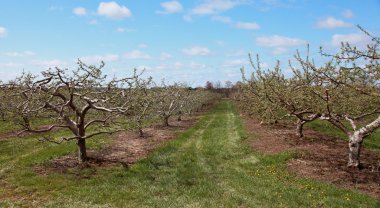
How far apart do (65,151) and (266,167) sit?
30.2ft

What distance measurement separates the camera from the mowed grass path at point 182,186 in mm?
10680

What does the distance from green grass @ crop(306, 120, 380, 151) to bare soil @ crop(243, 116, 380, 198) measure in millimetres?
983

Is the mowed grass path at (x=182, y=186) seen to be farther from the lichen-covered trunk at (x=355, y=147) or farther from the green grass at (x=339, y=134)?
the green grass at (x=339, y=134)

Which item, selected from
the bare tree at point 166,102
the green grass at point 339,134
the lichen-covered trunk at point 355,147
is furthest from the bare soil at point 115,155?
the green grass at point 339,134

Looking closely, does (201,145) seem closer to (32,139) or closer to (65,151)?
(65,151)

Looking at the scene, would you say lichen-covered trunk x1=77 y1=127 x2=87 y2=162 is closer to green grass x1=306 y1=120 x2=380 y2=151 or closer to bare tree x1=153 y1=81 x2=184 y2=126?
bare tree x1=153 y1=81 x2=184 y2=126

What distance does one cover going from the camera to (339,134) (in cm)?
2506

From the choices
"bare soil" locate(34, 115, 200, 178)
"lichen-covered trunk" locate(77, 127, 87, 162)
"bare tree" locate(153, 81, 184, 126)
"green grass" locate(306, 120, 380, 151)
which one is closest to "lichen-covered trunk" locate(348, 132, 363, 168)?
"green grass" locate(306, 120, 380, 151)

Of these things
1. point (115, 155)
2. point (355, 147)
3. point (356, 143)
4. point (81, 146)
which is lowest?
point (115, 155)

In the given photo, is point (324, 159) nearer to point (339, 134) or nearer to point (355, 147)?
point (355, 147)

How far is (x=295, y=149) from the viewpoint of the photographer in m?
18.5

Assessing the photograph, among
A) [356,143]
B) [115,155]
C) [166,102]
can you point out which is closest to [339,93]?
[356,143]

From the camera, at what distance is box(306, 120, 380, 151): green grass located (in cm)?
2071

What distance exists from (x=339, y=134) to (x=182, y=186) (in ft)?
53.6
